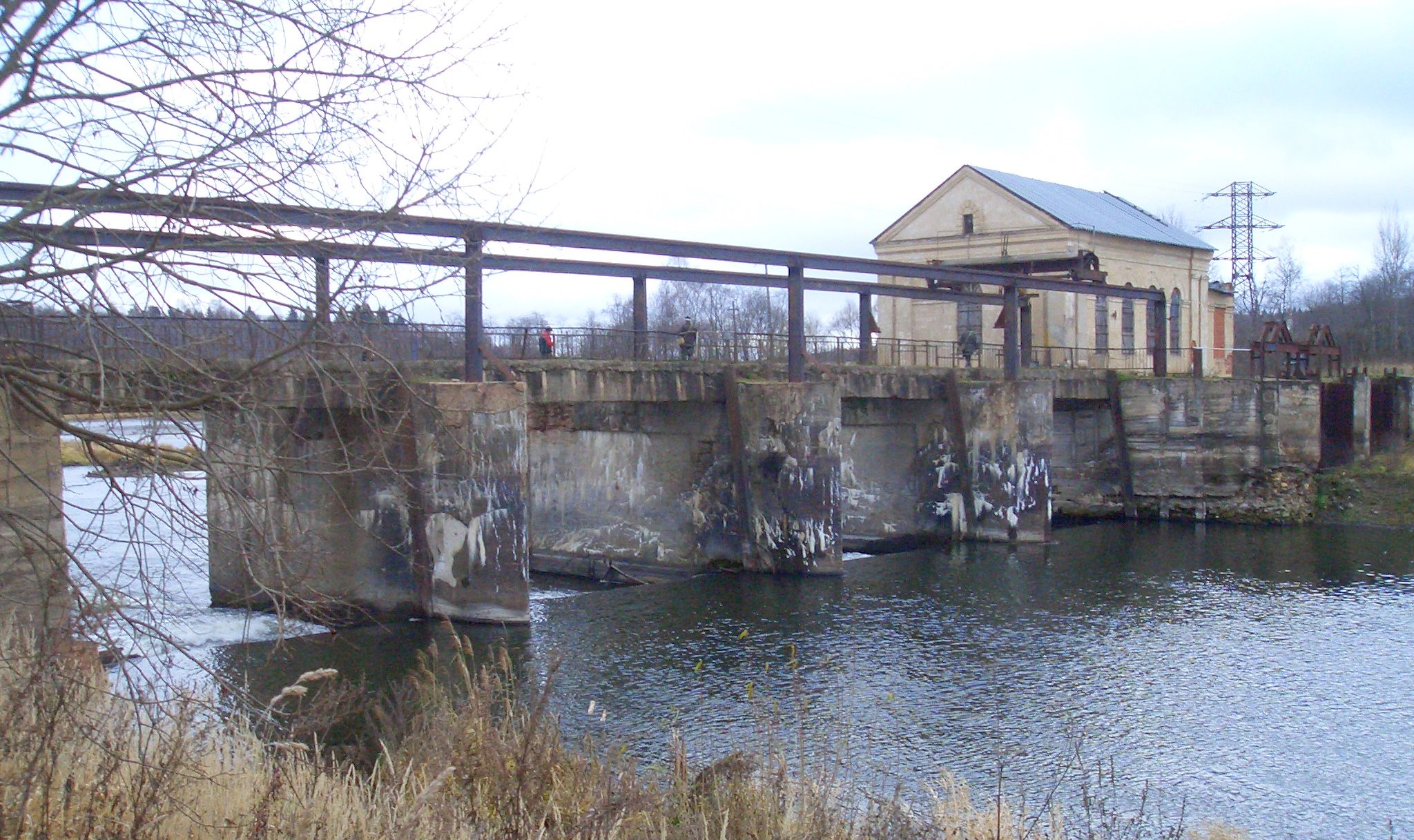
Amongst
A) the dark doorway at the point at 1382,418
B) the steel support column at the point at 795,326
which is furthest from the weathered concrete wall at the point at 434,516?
the dark doorway at the point at 1382,418

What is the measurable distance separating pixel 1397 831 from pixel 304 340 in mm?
11100

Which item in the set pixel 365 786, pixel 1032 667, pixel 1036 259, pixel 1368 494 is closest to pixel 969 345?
pixel 1036 259

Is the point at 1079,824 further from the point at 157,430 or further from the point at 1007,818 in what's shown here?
the point at 157,430

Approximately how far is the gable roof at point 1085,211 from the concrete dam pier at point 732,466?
8.06 metres

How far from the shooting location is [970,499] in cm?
2755

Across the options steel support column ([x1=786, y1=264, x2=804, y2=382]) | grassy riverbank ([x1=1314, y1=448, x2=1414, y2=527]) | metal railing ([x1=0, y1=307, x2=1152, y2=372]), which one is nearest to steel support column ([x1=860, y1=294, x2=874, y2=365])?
metal railing ([x1=0, y1=307, x2=1152, y2=372])

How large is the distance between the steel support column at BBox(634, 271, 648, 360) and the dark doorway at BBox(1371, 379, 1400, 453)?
938 inches

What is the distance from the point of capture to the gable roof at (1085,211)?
3806cm

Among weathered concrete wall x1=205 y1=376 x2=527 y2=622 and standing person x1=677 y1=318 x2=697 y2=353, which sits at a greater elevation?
standing person x1=677 y1=318 x2=697 y2=353

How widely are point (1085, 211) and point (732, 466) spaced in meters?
23.5

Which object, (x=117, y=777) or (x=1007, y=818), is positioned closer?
(x=117, y=777)

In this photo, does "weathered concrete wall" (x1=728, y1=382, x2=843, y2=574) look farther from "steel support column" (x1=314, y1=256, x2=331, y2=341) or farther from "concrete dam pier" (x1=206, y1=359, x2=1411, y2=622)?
"steel support column" (x1=314, y1=256, x2=331, y2=341)

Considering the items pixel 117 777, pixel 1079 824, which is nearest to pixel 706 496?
pixel 1079 824

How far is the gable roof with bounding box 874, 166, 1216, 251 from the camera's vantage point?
3806 cm
